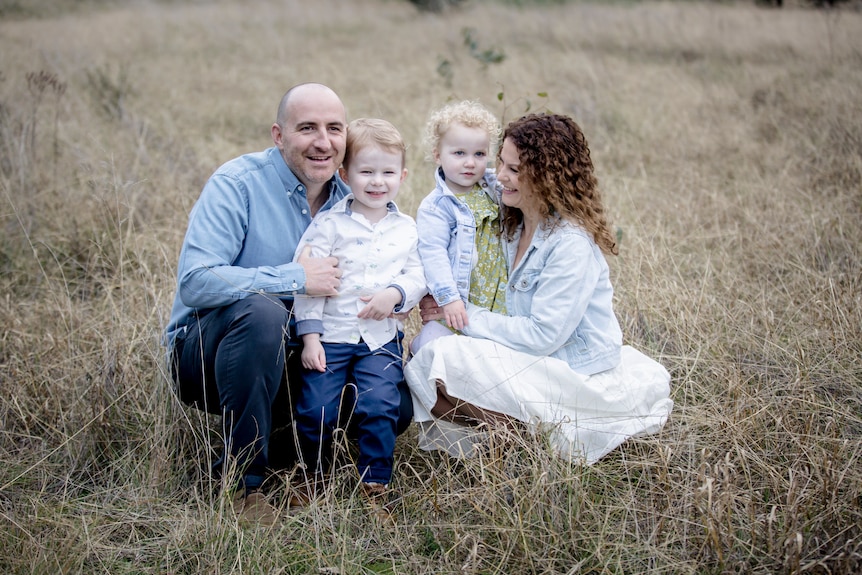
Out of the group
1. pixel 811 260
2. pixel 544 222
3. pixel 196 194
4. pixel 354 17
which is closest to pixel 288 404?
pixel 544 222

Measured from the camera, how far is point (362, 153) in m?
2.77

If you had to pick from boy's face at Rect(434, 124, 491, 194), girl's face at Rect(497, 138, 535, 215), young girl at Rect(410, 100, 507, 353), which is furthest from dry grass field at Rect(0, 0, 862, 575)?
girl's face at Rect(497, 138, 535, 215)

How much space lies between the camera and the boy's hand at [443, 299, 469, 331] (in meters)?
2.73

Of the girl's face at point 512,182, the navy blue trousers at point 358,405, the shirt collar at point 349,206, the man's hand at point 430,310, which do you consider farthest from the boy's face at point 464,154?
the navy blue trousers at point 358,405

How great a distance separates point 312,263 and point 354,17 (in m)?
12.8

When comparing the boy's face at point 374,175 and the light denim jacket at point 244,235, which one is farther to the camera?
the boy's face at point 374,175

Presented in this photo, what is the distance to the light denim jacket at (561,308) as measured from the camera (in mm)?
2582

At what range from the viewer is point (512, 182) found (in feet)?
8.89

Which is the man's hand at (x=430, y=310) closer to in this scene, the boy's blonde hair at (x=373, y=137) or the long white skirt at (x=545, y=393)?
the long white skirt at (x=545, y=393)

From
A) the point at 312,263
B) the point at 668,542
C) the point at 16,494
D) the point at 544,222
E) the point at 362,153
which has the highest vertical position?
the point at 362,153

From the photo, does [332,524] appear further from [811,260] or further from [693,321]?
[811,260]

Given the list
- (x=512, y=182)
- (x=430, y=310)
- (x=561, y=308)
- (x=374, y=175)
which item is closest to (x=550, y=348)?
(x=561, y=308)

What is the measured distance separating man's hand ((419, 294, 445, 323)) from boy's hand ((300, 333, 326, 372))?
444 mm

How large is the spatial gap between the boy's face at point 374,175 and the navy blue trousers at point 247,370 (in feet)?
1.73
